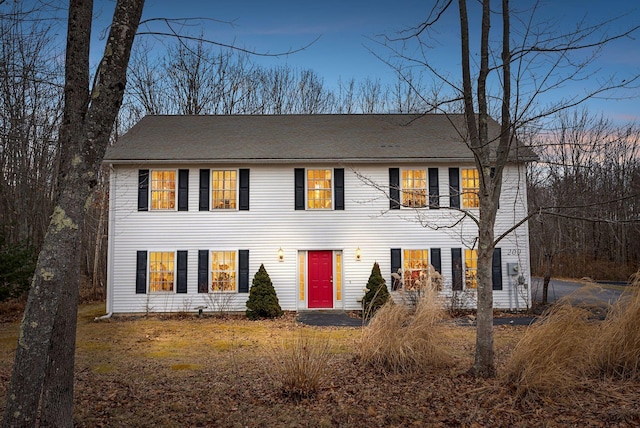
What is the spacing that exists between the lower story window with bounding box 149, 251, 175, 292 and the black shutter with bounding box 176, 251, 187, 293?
215mm

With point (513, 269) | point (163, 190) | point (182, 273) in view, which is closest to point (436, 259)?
point (513, 269)

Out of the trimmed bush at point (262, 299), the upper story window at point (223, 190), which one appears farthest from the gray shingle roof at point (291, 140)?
the trimmed bush at point (262, 299)

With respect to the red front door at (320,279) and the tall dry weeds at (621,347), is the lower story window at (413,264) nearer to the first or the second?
the red front door at (320,279)

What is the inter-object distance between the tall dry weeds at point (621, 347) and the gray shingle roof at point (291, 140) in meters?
7.74

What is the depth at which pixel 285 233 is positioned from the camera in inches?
568

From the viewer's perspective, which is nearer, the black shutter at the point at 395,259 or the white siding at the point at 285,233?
the white siding at the point at 285,233

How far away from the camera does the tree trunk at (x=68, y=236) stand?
11.2 ft

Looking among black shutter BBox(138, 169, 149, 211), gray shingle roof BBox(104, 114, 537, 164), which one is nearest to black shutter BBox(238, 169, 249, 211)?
gray shingle roof BBox(104, 114, 537, 164)

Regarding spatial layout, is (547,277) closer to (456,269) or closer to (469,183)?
(456,269)

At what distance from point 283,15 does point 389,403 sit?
6611 millimetres

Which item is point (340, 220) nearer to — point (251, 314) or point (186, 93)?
point (251, 314)

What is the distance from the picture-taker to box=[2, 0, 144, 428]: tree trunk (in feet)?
11.2

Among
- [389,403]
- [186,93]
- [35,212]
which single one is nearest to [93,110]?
[389,403]

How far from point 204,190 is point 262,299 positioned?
413 cm
